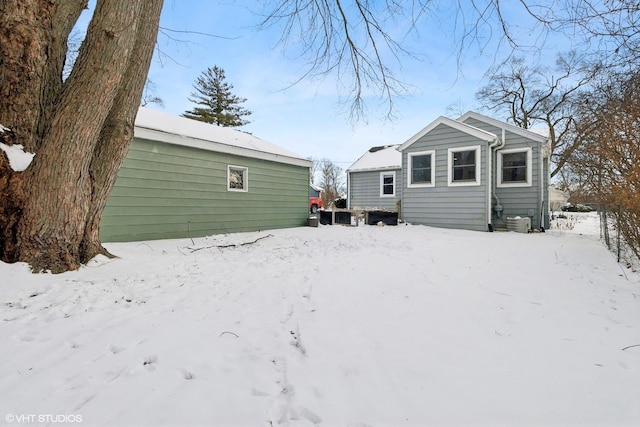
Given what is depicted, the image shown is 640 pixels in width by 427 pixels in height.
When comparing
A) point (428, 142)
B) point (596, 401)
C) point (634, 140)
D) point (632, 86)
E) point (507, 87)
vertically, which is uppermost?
point (507, 87)

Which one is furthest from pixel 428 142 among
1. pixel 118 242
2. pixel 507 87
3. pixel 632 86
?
pixel 507 87

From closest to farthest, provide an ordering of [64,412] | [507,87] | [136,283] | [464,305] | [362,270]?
[64,412]
[464,305]
[136,283]
[362,270]
[507,87]

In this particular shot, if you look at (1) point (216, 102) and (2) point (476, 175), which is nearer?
(2) point (476, 175)

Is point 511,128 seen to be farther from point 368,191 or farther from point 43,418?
point 43,418

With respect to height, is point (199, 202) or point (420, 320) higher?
point (199, 202)

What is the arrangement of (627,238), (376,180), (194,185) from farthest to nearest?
1. (376,180)
2. (194,185)
3. (627,238)

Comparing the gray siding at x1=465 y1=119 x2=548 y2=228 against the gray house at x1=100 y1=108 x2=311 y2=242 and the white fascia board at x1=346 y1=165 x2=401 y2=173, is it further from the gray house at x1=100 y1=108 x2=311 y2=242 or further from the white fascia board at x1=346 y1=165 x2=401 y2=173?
the gray house at x1=100 y1=108 x2=311 y2=242

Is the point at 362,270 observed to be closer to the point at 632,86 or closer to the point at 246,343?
the point at 246,343

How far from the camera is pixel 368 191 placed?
15.4m

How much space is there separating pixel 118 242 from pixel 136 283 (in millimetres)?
3748

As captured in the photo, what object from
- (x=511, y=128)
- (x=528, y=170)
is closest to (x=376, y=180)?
(x=511, y=128)

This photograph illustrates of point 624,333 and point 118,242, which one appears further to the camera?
point 118,242

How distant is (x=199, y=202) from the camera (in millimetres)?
7789

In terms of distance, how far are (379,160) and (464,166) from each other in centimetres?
605
